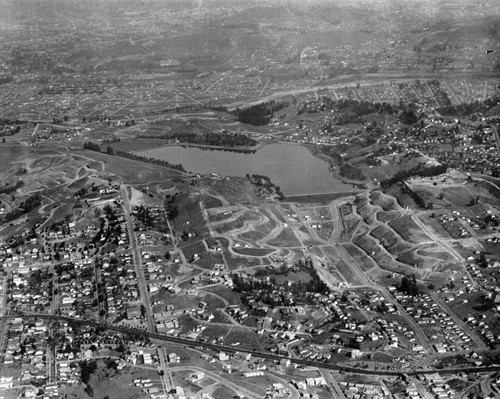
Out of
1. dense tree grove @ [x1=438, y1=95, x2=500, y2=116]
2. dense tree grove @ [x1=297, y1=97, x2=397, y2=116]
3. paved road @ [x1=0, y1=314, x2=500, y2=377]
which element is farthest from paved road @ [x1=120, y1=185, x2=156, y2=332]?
dense tree grove @ [x1=438, y1=95, x2=500, y2=116]

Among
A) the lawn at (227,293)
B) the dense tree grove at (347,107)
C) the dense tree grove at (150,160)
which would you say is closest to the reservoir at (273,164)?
the dense tree grove at (150,160)

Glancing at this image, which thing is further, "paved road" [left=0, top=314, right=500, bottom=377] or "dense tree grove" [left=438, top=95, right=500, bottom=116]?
"dense tree grove" [left=438, top=95, right=500, bottom=116]

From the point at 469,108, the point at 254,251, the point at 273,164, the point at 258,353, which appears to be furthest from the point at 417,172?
the point at 258,353

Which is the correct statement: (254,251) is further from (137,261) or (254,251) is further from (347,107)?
(347,107)

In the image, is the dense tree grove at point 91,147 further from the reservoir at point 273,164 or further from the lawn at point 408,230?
the lawn at point 408,230

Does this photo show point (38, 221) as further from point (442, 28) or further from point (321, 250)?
point (442, 28)

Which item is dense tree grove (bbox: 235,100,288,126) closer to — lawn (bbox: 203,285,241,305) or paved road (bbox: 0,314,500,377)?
lawn (bbox: 203,285,241,305)
